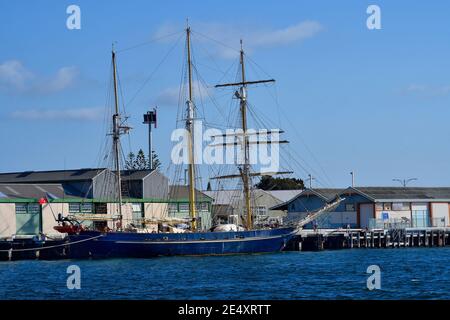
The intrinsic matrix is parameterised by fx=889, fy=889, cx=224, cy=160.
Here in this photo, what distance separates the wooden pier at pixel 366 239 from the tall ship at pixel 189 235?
2473mm

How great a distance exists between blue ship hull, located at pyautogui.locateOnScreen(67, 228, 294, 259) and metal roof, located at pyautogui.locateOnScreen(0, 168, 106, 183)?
65.3ft

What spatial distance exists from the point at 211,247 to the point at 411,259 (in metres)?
17.2

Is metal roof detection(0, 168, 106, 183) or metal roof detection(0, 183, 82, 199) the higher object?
metal roof detection(0, 168, 106, 183)

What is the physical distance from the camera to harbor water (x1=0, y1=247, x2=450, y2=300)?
136 feet

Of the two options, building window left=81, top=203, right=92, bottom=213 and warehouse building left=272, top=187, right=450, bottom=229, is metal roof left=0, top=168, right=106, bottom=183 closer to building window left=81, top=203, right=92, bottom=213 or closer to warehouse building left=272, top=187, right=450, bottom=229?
building window left=81, top=203, right=92, bottom=213

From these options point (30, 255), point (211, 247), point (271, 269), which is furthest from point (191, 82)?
point (271, 269)

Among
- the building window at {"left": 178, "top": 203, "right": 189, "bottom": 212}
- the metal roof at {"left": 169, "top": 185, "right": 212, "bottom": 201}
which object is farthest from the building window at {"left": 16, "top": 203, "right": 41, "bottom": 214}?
the metal roof at {"left": 169, "top": 185, "right": 212, "bottom": 201}

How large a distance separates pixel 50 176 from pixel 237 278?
50.9 m

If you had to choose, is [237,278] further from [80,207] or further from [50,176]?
[50,176]

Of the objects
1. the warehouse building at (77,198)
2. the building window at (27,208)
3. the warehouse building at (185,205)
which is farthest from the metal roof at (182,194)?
the building window at (27,208)

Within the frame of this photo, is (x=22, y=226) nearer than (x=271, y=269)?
No

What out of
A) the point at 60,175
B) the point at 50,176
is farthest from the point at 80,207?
the point at 50,176
